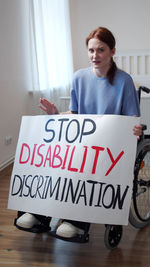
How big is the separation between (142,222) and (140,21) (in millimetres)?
3408

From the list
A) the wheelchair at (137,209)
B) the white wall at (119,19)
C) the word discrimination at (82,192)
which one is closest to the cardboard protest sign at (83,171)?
the word discrimination at (82,192)

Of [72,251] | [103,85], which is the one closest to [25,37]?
[103,85]

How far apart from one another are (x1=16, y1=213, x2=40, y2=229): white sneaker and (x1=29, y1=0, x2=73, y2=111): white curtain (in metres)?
2.07

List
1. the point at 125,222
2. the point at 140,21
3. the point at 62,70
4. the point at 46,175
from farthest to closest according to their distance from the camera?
1. the point at 140,21
2. the point at 62,70
3. the point at 46,175
4. the point at 125,222

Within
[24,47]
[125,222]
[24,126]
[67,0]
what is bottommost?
[125,222]

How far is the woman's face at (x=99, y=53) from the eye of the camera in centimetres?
146

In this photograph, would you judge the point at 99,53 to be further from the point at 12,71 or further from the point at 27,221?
the point at 12,71

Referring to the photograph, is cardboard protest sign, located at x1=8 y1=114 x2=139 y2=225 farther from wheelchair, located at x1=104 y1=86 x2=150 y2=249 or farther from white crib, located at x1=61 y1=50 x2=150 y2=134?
Result: white crib, located at x1=61 y1=50 x2=150 y2=134

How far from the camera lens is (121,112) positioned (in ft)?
5.05

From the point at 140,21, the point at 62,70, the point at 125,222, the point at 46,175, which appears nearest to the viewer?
the point at 125,222

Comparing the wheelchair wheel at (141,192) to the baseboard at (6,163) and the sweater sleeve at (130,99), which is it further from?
the baseboard at (6,163)

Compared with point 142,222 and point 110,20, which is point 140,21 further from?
point 142,222

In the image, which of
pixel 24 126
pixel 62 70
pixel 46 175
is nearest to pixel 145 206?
pixel 46 175

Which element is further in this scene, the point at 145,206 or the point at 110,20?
the point at 110,20
